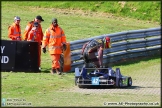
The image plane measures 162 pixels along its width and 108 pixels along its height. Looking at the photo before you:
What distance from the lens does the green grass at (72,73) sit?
14.7m

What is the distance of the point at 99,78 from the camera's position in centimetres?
1695

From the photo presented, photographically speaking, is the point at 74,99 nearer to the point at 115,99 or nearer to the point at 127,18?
the point at 115,99

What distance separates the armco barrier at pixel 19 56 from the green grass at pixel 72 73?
12.0 inches

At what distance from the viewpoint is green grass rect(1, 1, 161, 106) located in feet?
48.3

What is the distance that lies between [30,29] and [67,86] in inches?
148

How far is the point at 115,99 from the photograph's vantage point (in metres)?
14.8

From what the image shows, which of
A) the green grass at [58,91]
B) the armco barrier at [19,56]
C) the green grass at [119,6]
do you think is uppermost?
the green grass at [119,6]

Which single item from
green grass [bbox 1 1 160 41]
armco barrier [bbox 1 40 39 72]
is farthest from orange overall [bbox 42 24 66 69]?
green grass [bbox 1 1 160 41]

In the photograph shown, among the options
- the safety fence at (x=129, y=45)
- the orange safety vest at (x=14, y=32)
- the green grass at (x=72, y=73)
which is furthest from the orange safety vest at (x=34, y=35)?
the safety fence at (x=129, y=45)

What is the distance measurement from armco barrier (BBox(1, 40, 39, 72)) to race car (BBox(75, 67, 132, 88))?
2.02m

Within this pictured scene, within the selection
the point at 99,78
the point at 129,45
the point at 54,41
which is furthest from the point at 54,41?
the point at 129,45

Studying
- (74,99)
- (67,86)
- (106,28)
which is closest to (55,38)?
(67,86)

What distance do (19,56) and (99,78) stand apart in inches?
116

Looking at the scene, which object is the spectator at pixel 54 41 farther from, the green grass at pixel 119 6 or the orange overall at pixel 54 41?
the green grass at pixel 119 6
